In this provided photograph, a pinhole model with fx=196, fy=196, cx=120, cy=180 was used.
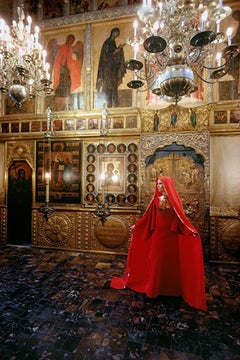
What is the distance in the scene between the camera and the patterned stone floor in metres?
2.64

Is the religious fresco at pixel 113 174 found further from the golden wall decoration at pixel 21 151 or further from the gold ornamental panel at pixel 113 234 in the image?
the golden wall decoration at pixel 21 151

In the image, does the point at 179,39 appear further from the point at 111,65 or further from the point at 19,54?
the point at 111,65

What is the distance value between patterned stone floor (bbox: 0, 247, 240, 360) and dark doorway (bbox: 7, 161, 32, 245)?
8.79ft

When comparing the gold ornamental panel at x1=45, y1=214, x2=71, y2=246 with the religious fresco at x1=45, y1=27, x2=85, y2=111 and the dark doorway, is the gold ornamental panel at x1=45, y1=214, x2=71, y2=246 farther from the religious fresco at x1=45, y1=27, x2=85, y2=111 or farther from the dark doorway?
the religious fresco at x1=45, y1=27, x2=85, y2=111

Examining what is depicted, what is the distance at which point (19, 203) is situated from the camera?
7543 mm

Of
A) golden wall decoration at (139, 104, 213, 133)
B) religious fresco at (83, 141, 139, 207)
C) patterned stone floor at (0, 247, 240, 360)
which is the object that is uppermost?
golden wall decoration at (139, 104, 213, 133)

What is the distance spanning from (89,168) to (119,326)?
15.7 ft

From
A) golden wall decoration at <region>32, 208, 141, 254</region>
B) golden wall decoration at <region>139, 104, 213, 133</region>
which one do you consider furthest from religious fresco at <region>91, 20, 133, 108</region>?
golden wall decoration at <region>32, 208, 141, 254</region>

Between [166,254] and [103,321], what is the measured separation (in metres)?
1.67

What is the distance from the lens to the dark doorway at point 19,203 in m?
7.48

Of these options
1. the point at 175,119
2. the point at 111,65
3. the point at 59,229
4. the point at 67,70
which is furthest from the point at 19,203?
the point at 175,119

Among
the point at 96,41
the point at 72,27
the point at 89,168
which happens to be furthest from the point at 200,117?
the point at 72,27

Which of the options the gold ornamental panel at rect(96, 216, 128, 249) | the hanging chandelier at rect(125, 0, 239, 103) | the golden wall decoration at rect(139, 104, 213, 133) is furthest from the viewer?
the gold ornamental panel at rect(96, 216, 128, 249)

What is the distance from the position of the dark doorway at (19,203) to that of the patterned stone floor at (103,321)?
105 inches
